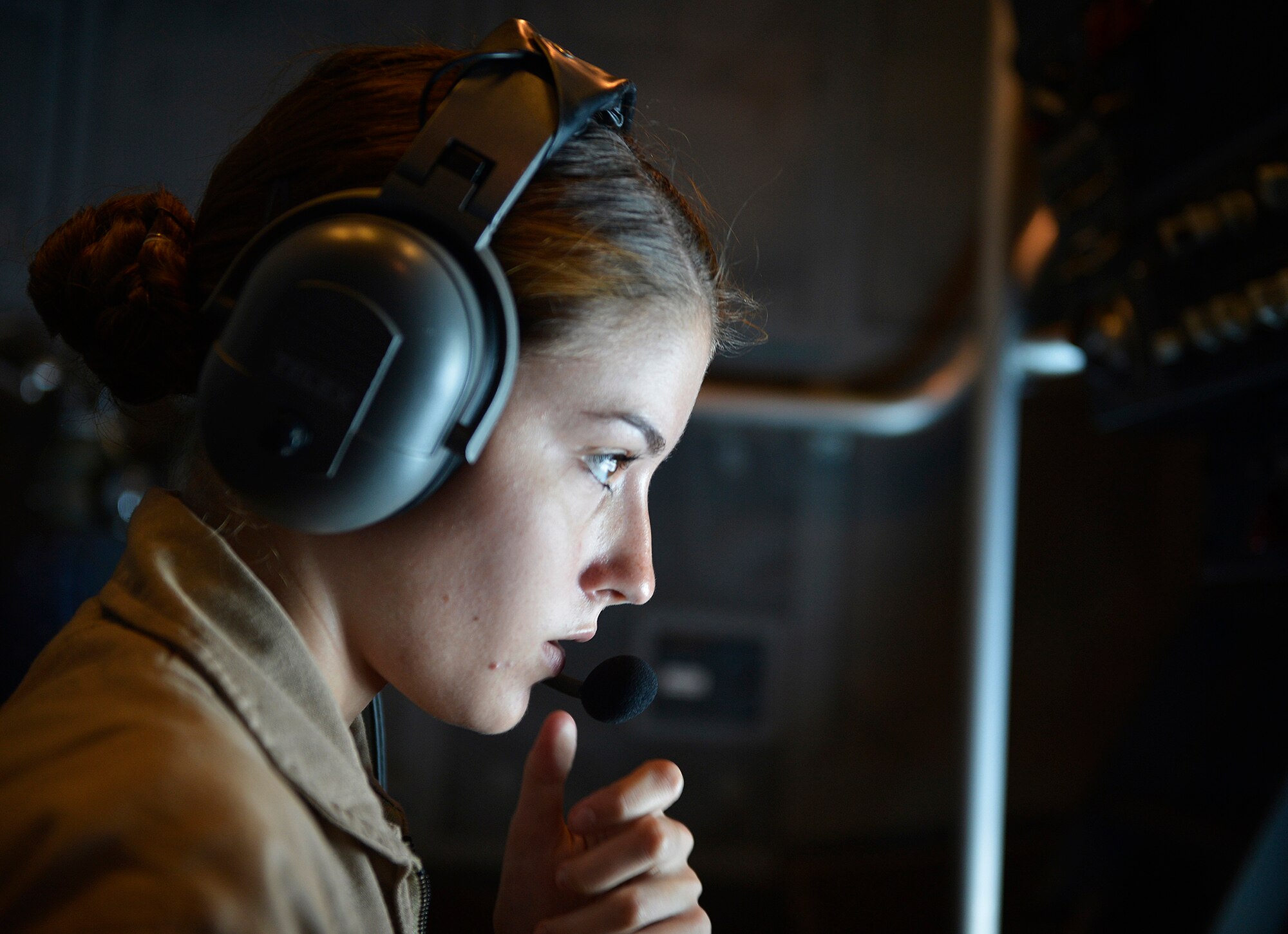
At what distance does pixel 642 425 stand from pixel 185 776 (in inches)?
12.8

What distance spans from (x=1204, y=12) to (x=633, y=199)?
78 centimetres

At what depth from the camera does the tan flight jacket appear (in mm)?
314

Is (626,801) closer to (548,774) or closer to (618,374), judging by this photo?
(548,774)

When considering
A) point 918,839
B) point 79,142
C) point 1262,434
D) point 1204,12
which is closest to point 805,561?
point 918,839

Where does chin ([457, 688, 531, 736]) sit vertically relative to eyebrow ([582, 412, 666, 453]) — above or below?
below

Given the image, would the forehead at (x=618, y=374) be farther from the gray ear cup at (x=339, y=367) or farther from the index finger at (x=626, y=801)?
the index finger at (x=626, y=801)

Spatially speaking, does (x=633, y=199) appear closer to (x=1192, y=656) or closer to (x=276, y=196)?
(x=276, y=196)

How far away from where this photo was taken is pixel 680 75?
1729mm

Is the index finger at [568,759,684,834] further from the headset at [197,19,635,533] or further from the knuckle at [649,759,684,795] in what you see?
the headset at [197,19,635,533]

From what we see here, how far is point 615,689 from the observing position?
621mm

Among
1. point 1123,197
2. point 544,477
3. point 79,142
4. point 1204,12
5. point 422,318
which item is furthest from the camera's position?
point 79,142

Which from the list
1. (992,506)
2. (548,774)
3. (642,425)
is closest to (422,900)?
(548,774)

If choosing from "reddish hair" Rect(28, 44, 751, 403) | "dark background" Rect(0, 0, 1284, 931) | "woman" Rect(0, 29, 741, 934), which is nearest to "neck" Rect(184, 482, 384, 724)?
"woman" Rect(0, 29, 741, 934)

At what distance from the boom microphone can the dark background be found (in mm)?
968
